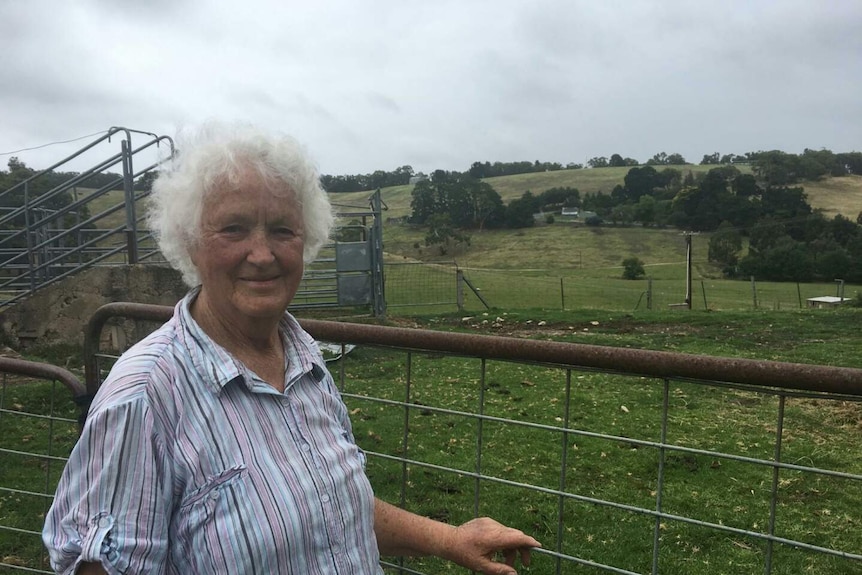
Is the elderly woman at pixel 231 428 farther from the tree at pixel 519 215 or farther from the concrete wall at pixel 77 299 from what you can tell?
the tree at pixel 519 215

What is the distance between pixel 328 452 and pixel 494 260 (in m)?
49.7

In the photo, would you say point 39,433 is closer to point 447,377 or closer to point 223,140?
point 447,377

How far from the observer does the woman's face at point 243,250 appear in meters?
1.36

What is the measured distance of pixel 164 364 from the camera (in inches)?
47.4

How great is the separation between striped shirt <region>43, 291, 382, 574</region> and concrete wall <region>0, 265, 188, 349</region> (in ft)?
25.4

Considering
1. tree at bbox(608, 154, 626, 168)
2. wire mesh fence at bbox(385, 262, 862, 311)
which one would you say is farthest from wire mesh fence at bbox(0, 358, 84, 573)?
tree at bbox(608, 154, 626, 168)

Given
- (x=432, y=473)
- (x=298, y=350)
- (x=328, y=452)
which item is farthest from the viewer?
(x=432, y=473)

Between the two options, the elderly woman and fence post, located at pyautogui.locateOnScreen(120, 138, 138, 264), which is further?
fence post, located at pyautogui.locateOnScreen(120, 138, 138, 264)

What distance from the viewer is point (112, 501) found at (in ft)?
3.48

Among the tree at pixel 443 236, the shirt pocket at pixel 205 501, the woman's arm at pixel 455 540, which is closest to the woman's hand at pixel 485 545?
the woman's arm at pixel 455 540

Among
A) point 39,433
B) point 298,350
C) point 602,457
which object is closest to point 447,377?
point 602,457

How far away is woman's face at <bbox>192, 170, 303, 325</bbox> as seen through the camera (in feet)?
4.46

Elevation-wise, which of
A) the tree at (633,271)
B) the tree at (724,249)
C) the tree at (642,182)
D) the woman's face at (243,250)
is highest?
the tree at (642,182)

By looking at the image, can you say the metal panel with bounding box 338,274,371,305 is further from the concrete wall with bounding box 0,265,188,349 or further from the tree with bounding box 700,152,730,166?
the tree with bounding box 700,152,730,166
